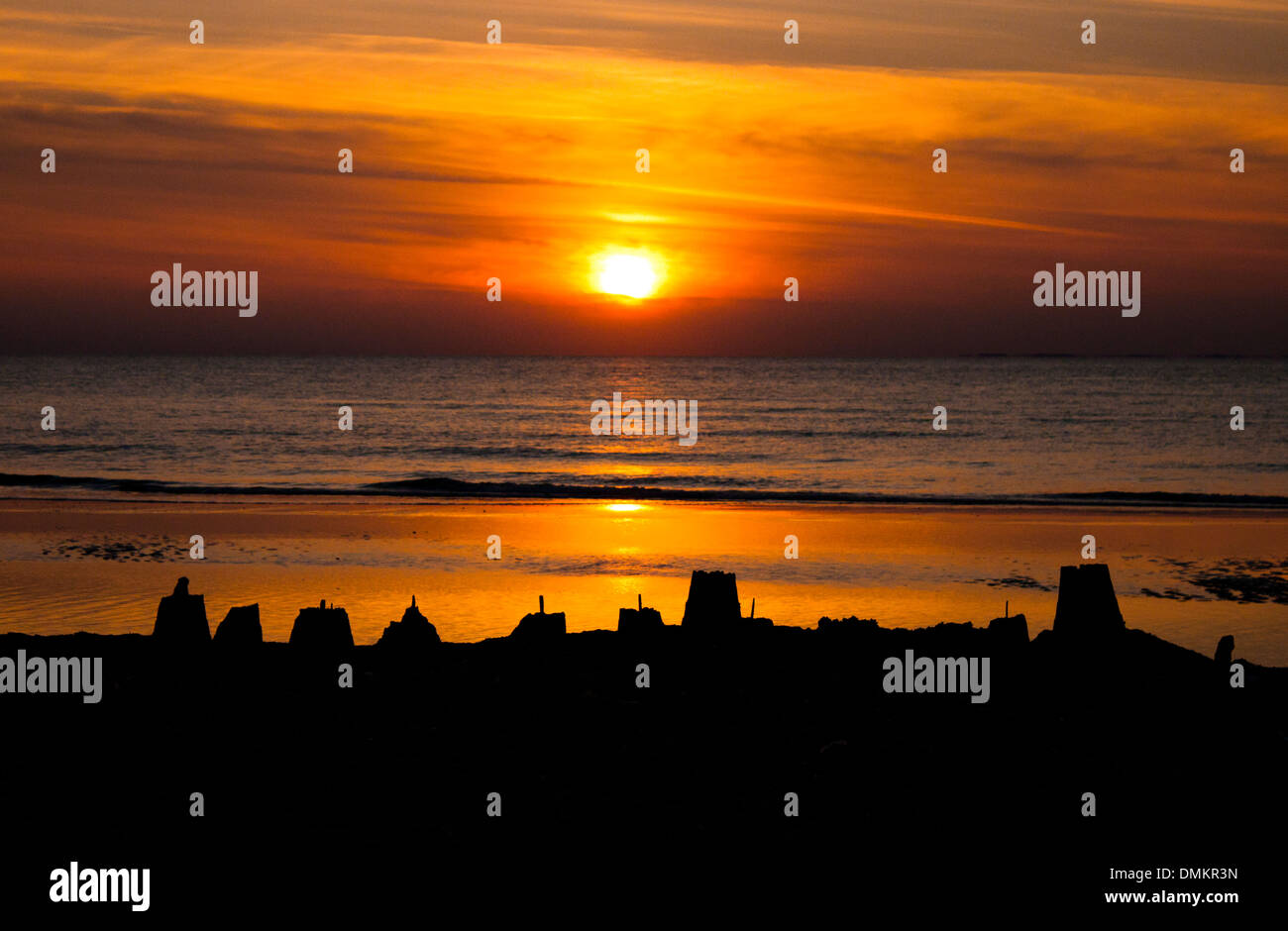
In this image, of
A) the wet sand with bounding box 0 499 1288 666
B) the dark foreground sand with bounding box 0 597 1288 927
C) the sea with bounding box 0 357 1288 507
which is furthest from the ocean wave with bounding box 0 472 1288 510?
the dark foreground sand with bounding box 0 597 1288 927

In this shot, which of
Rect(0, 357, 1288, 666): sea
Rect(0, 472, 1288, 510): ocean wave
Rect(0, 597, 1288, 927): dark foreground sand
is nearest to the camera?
Rect(0, 597, 1288, 927): dark foreground sand

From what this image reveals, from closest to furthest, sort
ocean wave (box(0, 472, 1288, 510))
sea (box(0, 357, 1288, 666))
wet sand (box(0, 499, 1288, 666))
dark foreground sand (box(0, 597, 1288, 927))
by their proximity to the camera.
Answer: dark foreground sand (box(0, 597, 1288, 927)) → wet sand (box(0, 499, 1288, 666)) → sea (box(0, 357, 1288, 666)) → ocean wave (box(0, 472, 1288, 510))

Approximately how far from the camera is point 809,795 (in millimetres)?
6871

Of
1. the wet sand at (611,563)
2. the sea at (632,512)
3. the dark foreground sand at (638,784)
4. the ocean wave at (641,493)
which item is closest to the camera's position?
the dark foreground sand at (638,784)

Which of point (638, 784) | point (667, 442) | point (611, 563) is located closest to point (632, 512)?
point (611, 563)

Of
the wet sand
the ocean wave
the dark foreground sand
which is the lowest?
the dark foreground sand

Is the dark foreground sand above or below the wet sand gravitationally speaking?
below

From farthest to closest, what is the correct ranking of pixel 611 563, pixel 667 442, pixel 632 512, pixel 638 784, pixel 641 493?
pixel 667 442, pixel 641 493, pixel 632 512, pixel 611 563, pixel 638 784

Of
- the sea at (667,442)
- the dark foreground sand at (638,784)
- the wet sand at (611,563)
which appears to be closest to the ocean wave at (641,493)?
the sea at (667,442)

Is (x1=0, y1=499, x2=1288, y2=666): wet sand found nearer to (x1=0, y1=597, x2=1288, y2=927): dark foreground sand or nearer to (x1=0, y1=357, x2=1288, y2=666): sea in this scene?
(x1=0, y1=357, x2=1288, y2=666): sea

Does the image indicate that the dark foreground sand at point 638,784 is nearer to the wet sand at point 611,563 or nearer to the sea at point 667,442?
the wet sand at point 611,563

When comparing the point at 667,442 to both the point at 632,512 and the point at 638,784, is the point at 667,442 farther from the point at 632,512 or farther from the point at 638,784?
the point at 638,784

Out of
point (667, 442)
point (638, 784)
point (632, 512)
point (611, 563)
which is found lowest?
point (638, 784)

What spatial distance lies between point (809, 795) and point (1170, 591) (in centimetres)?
1286
